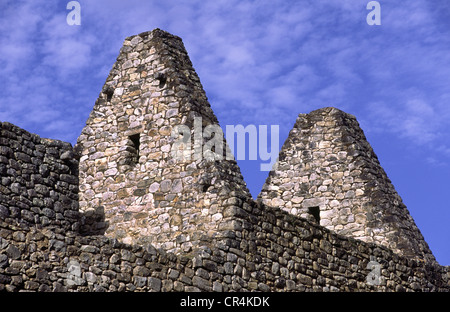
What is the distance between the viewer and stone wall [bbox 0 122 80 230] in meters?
15.2

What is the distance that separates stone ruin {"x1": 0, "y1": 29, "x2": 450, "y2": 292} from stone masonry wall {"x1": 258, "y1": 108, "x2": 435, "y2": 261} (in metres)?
0.03

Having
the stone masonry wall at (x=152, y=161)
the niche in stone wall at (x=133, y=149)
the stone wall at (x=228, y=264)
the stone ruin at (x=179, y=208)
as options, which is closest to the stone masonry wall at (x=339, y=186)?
the stone ruin at (x=179, y=208)

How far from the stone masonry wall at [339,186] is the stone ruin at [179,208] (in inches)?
1.1

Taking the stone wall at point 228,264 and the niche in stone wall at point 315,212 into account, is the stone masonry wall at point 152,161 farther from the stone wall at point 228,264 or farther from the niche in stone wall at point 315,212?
the niche in stone wall at point 315,212

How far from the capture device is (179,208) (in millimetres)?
17141

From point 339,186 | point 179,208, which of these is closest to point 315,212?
point 339,186

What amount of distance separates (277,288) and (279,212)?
140cm

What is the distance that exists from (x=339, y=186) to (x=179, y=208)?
515 cm

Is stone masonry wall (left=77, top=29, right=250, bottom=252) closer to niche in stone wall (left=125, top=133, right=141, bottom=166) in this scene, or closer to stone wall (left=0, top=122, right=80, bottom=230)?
niche in stone wall (left=125, top=133, right=141, bottom=166)

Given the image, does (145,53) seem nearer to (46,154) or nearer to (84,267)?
(46,154)

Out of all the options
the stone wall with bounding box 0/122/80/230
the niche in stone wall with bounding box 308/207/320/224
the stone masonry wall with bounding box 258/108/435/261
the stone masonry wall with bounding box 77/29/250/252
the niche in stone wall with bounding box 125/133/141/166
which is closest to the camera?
the stone wall with bounding box 0/122/80/230

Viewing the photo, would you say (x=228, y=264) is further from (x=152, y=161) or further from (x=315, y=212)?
(x=315, y=212)

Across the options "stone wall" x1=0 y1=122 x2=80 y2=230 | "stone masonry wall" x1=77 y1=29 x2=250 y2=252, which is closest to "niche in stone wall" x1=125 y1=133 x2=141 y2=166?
"stone masonry wall" x1=77 y1=29 x2=250 y2=252

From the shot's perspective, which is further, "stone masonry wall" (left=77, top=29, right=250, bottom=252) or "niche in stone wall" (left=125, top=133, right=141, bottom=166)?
"niche in stone wall" (left=125, top=133, right=141, bottom=166)
